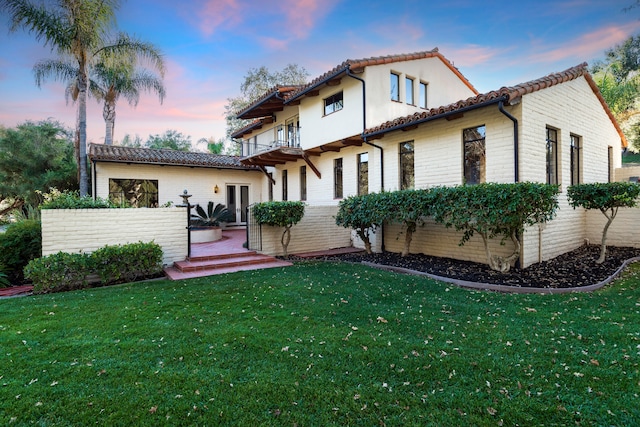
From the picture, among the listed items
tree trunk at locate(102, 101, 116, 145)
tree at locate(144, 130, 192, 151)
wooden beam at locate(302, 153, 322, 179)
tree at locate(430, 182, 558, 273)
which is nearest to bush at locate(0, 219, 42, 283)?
wooden beam at locate(302, 153, 322, 179)

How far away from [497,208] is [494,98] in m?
2.53

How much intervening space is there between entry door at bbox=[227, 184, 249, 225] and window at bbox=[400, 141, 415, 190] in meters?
9.59

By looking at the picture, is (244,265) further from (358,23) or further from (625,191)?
(358,23)

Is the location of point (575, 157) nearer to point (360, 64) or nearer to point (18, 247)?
point (360, 64)

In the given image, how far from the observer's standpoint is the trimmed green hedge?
6.11m

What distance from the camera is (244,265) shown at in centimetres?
824

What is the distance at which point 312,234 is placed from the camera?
10.2 m

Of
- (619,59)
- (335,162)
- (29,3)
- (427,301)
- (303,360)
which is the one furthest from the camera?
(619,59)

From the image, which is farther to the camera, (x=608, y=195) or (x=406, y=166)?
(x=406, y=166)

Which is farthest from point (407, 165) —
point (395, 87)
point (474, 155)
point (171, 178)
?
point (171, 178)

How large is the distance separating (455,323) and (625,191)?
5.97m

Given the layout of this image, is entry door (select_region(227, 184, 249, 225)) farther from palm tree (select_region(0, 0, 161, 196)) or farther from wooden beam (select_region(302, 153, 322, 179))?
palm tree (select_region(0, 0, 161, 196))

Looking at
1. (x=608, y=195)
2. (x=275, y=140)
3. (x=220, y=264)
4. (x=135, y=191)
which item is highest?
(x=275, y=140)

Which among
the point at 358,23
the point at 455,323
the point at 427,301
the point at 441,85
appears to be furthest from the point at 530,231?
the point at 358,23
